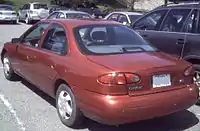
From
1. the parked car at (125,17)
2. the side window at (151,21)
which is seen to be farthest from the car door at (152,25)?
the parked car at (125,17)

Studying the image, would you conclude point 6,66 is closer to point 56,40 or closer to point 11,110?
point 11,110

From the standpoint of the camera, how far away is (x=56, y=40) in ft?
18.8

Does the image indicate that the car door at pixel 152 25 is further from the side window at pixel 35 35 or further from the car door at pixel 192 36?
the side window at pixel 35 35

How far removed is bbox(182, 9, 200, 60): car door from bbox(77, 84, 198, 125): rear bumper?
165 centimetres

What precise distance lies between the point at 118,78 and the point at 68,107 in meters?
1.06

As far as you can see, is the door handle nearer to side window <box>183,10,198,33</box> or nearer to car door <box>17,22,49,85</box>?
side window <box>183,10,198,33</box>

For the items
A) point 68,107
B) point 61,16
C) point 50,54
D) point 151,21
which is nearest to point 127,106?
point 68,107

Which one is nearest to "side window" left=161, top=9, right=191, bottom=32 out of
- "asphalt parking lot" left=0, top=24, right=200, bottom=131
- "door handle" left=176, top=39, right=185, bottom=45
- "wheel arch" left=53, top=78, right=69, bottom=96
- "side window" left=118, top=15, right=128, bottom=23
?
"door handle" left=176, top=39, right=185, bottom=45

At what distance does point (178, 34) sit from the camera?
667 centimetres

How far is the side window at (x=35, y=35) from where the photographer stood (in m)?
6.34

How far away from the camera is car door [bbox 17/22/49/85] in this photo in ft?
20.4

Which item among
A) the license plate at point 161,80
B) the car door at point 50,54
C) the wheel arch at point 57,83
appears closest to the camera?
the license plate at point 161,80

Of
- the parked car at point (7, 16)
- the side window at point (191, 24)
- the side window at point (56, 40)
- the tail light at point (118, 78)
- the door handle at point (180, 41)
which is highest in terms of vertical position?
the side window at point (191, 24)

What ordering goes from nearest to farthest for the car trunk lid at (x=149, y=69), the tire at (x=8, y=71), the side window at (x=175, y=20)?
the car trunk lid at (x=149, y=69)
the side window at (x=175, y=20)
the tire at (x=8, y=71)
